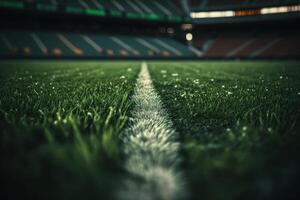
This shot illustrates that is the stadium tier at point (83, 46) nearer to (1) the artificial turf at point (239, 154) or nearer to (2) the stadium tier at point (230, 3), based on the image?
(2) the stadium tier at point (230, 3)

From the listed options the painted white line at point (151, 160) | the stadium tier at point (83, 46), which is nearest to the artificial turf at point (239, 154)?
the painted white line at point (151, 160)

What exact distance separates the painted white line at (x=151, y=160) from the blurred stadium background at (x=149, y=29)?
24.1 m

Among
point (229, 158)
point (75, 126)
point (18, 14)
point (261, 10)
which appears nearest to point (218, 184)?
point (229, 158)

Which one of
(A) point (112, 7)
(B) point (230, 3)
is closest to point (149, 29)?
(A) point (112, 7)

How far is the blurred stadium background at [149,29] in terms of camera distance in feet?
80.6

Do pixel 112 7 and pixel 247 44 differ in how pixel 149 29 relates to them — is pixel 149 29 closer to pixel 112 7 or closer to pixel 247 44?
pixel 112 7

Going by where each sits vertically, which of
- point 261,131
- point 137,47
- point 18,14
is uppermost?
point 18,14

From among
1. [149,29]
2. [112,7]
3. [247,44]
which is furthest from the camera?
[149,29]

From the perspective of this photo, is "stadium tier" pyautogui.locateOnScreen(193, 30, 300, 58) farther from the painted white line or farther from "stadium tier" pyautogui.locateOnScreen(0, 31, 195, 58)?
the painted white line

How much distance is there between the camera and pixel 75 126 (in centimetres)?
116

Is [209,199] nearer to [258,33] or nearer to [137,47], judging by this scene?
[137,47]

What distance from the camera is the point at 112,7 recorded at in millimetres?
28641

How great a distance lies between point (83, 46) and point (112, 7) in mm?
7272

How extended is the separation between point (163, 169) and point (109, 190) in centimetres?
25
